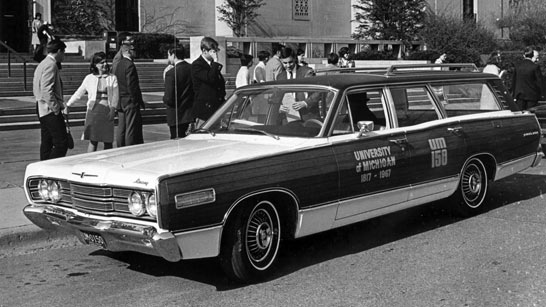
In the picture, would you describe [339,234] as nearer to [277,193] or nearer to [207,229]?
[277,193]

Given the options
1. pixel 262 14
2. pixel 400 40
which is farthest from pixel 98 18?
pixel 400 40

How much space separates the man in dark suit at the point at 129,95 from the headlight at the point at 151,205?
198 inches

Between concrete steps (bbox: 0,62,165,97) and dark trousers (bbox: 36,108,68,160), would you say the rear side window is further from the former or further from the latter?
concrete steps (bbox: 0,62,165,97)

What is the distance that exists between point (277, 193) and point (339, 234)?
178cm

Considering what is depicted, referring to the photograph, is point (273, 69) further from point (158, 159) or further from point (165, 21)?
point (165, 21)

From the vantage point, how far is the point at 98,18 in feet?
100

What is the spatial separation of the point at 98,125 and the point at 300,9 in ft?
95.0

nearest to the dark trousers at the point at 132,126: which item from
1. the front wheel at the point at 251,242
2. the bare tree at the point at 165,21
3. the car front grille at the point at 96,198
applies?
the car front grille at the point at 96,198

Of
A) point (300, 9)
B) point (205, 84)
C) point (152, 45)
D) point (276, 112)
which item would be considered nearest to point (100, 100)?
point (205, 84)

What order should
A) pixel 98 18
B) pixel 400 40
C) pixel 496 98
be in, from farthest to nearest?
pixel 400 40
pixel 98 18
pixel 496 98

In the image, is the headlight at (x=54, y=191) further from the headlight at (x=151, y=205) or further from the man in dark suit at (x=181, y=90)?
the man in dark suit at (x=181, y=90)

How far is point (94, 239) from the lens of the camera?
5902mm

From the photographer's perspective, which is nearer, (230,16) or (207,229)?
(207,229)

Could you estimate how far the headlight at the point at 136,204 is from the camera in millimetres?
5508
